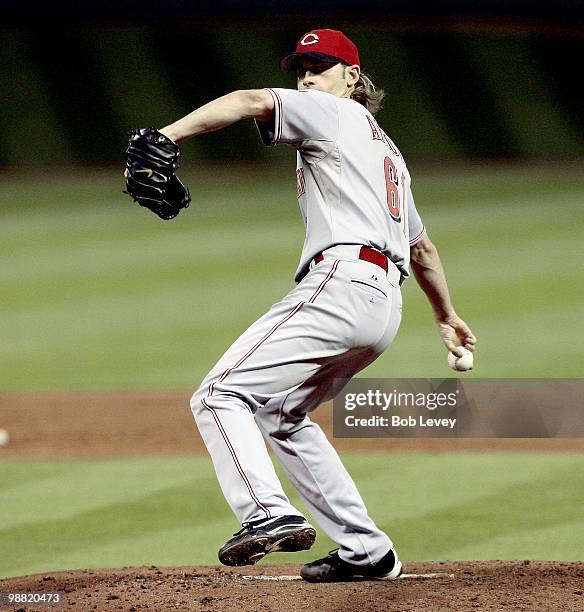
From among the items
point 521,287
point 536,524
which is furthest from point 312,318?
point 521,287

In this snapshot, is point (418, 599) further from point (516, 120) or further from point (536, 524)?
point (516, 120)

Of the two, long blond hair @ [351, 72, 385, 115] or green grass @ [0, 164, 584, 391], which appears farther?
green grass @ [0, 164, 584, 391]

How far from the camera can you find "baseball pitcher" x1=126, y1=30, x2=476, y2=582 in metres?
2.80

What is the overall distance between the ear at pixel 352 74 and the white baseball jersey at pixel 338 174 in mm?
175

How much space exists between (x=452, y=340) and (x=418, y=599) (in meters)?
0.88

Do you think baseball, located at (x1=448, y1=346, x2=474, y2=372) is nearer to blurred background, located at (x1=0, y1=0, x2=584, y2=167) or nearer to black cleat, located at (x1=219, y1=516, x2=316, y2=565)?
black cleat, located at (x1=219, y1=516, x2=316, y2=565)

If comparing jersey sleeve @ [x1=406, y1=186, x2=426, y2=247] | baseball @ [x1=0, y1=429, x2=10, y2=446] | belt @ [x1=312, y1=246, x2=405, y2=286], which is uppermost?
jersey sleeve @ [x1=406, y1=186, x2=426, y2=247]

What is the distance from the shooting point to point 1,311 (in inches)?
408

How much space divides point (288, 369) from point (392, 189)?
683mm

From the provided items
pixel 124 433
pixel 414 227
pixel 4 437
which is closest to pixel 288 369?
pixel 414 227

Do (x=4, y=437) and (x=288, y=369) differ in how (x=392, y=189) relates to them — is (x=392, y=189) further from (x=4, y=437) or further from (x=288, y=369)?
(x=4, y=437)

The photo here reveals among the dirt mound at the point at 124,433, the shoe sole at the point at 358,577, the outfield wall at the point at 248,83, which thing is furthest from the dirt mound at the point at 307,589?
the outfield wall at the point at 248,83

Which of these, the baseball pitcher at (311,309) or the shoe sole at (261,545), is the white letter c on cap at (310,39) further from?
the shoe sole at (261,545)

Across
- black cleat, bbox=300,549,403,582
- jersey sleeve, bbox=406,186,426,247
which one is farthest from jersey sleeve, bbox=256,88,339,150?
black cleat, bbox=300,549,403,582
